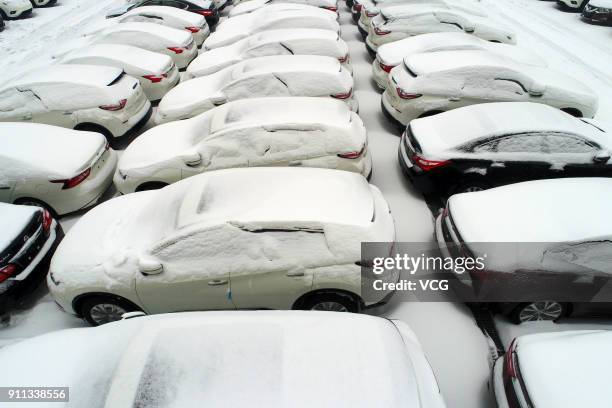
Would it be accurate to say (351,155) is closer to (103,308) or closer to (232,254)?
(232,254)

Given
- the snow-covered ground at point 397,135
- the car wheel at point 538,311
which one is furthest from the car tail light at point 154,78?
the car wheel at point 538,311

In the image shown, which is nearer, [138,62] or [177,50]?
[138,62]

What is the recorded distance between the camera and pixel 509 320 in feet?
12.7

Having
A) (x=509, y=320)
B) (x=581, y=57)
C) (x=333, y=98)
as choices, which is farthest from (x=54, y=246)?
(x=581, y=57)

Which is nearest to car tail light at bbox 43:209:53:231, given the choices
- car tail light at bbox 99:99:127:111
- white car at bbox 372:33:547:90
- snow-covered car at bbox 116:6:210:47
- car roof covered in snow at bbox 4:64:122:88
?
car tail light at bbox 99:99:127:111

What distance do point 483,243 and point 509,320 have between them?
2.91 ft

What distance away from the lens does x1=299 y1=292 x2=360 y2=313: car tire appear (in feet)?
11.9

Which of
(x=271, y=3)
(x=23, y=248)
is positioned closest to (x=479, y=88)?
(x=23, y=248)

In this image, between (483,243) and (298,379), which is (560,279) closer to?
(483,243)

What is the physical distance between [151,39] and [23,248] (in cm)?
640

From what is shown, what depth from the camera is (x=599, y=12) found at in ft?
38.2

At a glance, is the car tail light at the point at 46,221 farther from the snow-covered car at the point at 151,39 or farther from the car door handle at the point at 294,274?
the snow-covered car at the point at 151,39

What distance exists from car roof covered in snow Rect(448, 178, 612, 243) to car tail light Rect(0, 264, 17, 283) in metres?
4.70

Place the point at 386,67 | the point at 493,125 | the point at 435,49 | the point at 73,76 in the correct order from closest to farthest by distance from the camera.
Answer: the point at 493,125 → the point at 73,76 → the point at 435,49 → the point at 386,67
